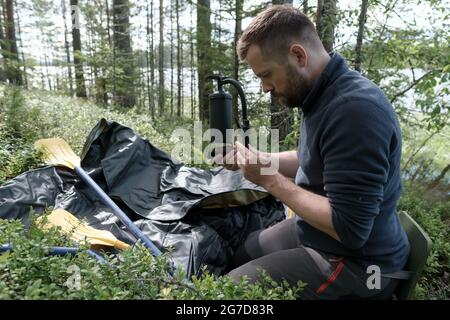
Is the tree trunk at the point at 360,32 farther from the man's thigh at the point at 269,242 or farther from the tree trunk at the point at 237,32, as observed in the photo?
the tree trunk at the point at 237,32

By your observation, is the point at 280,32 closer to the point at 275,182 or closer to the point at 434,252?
the point at 275,182

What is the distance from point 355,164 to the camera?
1.60 meters

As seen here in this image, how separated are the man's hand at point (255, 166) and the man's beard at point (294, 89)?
0.37 meters

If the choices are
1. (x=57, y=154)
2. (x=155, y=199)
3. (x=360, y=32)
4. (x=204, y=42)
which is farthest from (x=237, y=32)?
(x=155, y=199)

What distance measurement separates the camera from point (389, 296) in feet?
6.38

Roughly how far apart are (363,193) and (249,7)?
6689 mm

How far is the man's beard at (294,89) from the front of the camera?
1921mm

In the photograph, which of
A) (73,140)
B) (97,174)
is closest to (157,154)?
(97,174)

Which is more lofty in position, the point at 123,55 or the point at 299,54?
the point at 123,55

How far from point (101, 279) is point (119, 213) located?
1482 millimetres

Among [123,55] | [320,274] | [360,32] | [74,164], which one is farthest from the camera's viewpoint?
[123,55]

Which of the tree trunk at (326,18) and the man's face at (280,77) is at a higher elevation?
the tree trunk at (326,18)

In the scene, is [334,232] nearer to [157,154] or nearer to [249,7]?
[157,154]

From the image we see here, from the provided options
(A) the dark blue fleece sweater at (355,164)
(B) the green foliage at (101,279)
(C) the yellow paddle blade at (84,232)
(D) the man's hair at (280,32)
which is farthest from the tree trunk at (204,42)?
(B) the green foliage at (101,279)
